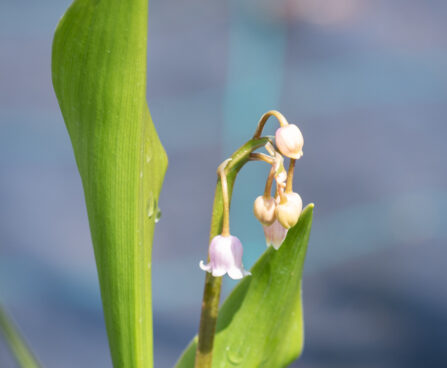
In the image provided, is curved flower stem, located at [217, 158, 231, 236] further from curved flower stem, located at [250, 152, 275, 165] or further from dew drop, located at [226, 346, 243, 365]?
dew drop, located at [226, 346, 243, 365]

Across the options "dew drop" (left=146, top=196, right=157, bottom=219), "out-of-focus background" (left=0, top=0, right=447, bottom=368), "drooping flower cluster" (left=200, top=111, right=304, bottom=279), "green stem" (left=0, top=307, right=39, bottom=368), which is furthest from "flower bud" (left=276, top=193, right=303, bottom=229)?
"out-of-focus background" (left=0, top=0, right=447, bottom=368)

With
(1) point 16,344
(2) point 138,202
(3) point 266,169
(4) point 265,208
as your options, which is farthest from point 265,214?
(3) point 266,169

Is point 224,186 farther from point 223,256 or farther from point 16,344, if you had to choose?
point 16,344

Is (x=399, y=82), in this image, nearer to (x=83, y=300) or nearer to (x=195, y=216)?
(x=195, y=216)

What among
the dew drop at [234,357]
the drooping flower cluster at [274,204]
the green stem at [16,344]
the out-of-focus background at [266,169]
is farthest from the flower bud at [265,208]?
the out-of-focus background at [266,169]

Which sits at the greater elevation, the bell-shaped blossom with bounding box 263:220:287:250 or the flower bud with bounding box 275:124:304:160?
the flower bud with bounding box 275:124:304:160

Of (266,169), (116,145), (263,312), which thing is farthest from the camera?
(266,169)
